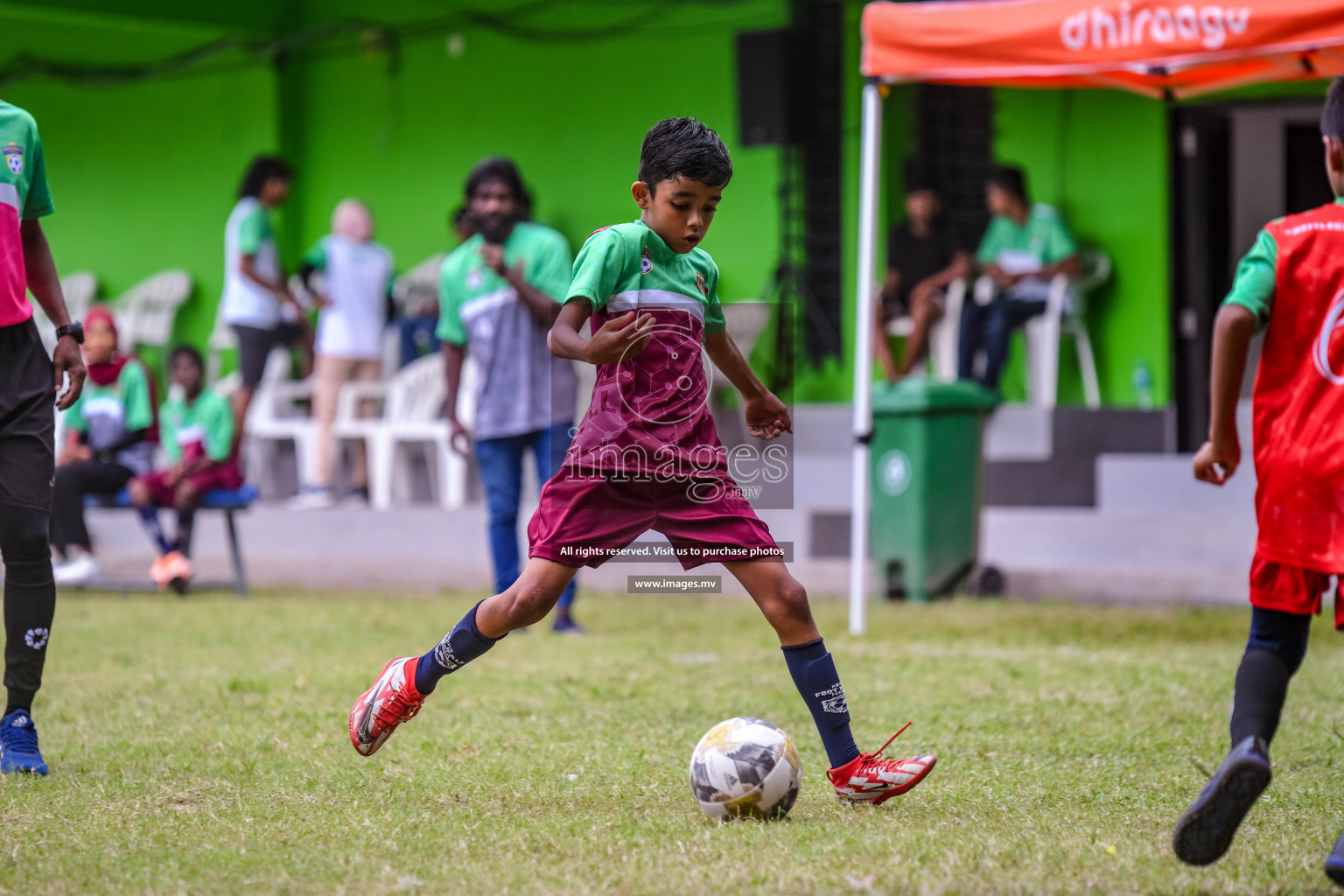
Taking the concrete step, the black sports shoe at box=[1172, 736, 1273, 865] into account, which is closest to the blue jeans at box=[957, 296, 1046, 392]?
the concrete step

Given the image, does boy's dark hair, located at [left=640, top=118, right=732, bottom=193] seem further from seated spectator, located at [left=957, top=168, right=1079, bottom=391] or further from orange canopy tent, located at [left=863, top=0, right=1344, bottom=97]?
seated spectator, located at [left=957, top=168, right=1079, bottom=391]

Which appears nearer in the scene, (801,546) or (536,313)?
(536,313)

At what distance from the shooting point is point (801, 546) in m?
10.3

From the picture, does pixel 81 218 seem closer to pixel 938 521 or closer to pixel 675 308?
pixel 938 521

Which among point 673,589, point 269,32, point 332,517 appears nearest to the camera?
point 673,589

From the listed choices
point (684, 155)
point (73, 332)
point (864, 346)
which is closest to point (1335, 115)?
point (684, 155)

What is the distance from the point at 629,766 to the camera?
14.5 ft

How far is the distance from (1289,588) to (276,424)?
10.5 metres

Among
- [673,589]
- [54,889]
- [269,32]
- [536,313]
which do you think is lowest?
[54,889]

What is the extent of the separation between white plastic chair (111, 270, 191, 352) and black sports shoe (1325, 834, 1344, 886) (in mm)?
13780

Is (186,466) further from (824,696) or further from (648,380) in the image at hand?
(824,696)

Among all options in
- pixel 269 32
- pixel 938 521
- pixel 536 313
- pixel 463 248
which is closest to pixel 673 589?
pixel 536 313

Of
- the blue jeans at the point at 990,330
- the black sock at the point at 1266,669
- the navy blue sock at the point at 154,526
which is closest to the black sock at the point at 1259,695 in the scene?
the black sock at the point at 1266,669

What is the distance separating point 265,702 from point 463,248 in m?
2.77
